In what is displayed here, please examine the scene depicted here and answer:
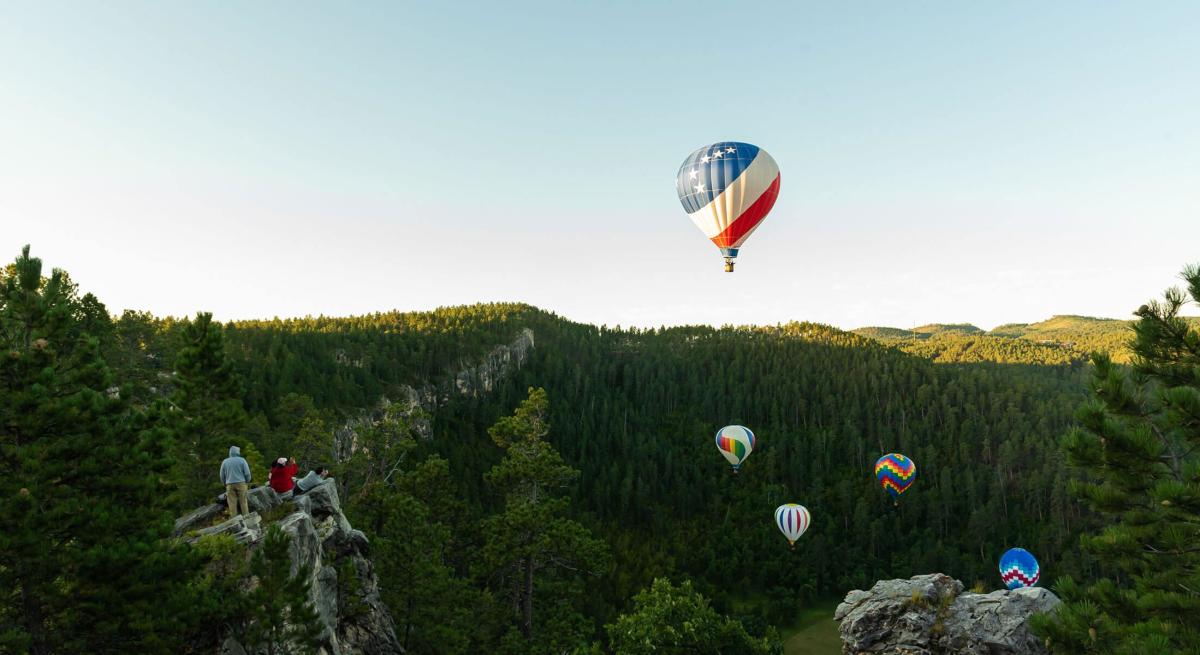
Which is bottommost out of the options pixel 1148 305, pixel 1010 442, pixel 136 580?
pixel 1010 442

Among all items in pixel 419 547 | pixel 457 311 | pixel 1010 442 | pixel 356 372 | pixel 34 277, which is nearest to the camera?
pixel 34 277

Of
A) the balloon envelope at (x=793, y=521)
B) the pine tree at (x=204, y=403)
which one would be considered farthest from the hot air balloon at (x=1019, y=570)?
the pine tree at (x=204, y=403)

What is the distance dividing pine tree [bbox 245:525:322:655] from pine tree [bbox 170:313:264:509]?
1523 cm

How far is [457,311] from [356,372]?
273 feet

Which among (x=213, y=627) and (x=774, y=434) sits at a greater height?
(x=213, y=627)

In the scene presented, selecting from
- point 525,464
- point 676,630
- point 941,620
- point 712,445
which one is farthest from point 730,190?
point 712,445

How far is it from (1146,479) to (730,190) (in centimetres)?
2787

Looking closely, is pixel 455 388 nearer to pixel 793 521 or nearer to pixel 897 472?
pixel 793 521

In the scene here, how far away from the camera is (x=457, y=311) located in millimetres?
185000

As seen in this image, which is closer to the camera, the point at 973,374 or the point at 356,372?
the point at 356,372

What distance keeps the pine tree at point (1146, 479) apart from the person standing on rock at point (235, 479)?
70.4 ft

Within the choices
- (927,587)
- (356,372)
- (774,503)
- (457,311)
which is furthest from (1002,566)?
(457,311)

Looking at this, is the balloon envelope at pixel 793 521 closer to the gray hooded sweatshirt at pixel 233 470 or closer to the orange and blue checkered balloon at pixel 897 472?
the orange and blue checkered balloon at pixel 897 472

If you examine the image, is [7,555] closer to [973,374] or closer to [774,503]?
[774,503]
